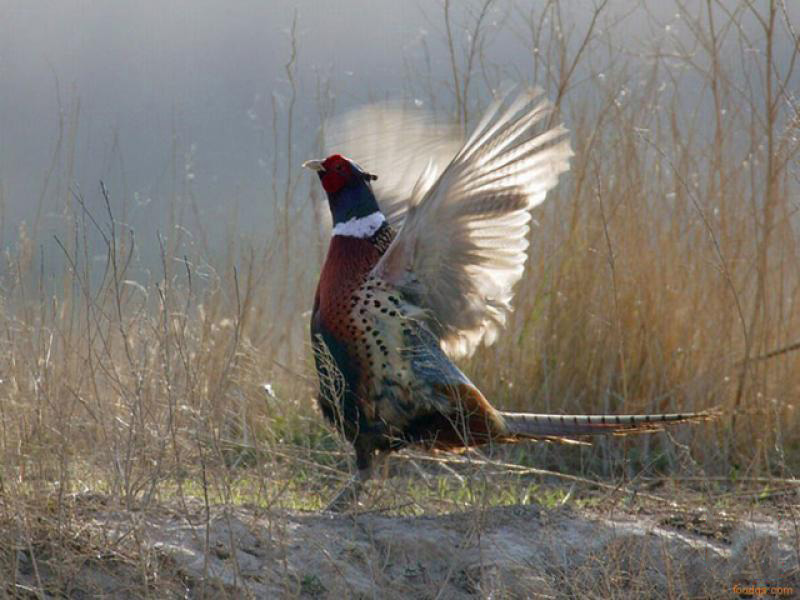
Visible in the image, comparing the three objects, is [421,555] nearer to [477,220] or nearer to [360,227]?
[477,220]

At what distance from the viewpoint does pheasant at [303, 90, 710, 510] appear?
4145 millimetres

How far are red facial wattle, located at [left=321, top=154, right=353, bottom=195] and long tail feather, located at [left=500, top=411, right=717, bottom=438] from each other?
35.9 inches

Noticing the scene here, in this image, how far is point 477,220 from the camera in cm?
420

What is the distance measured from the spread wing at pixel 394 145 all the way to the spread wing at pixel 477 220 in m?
0.42

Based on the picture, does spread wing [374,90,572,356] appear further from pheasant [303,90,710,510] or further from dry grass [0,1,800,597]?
dry grass [0,1,800,597]

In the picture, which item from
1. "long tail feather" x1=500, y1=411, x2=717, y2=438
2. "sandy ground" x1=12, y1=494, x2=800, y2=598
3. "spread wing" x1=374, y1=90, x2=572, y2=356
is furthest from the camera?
"long tail feather" x1=500, y1=411, x2=717, y2=438

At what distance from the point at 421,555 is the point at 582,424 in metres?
0.94

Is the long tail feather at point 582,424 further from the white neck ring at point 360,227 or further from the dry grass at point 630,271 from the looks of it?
the white neck ring at point 360,227

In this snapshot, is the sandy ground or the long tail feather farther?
the long tail feather

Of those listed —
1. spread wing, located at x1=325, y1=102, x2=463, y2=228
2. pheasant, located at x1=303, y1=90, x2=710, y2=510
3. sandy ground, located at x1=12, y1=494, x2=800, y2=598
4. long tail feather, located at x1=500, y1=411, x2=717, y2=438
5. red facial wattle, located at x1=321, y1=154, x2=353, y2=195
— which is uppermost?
spread wing, located at x1=325, y1=102, x2=463, y2=228

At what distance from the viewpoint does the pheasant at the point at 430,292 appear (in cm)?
414

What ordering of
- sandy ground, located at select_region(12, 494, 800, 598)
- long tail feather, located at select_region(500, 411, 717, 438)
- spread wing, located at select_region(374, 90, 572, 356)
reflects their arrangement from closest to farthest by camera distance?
sandy ground, located at select_region(12, 494, 800, 598)
spread wing, located at select_region(374, 90, 572, 356)
long tail feather, located at select_region(500, 411, 717, 438)

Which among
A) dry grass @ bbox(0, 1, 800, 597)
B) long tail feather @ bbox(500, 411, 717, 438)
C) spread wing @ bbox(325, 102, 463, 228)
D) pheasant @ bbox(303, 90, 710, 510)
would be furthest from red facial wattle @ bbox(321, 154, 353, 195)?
long tail feather @ bbox(500, 411, 717, 438)

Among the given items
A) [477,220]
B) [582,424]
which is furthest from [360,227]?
[582,424]
